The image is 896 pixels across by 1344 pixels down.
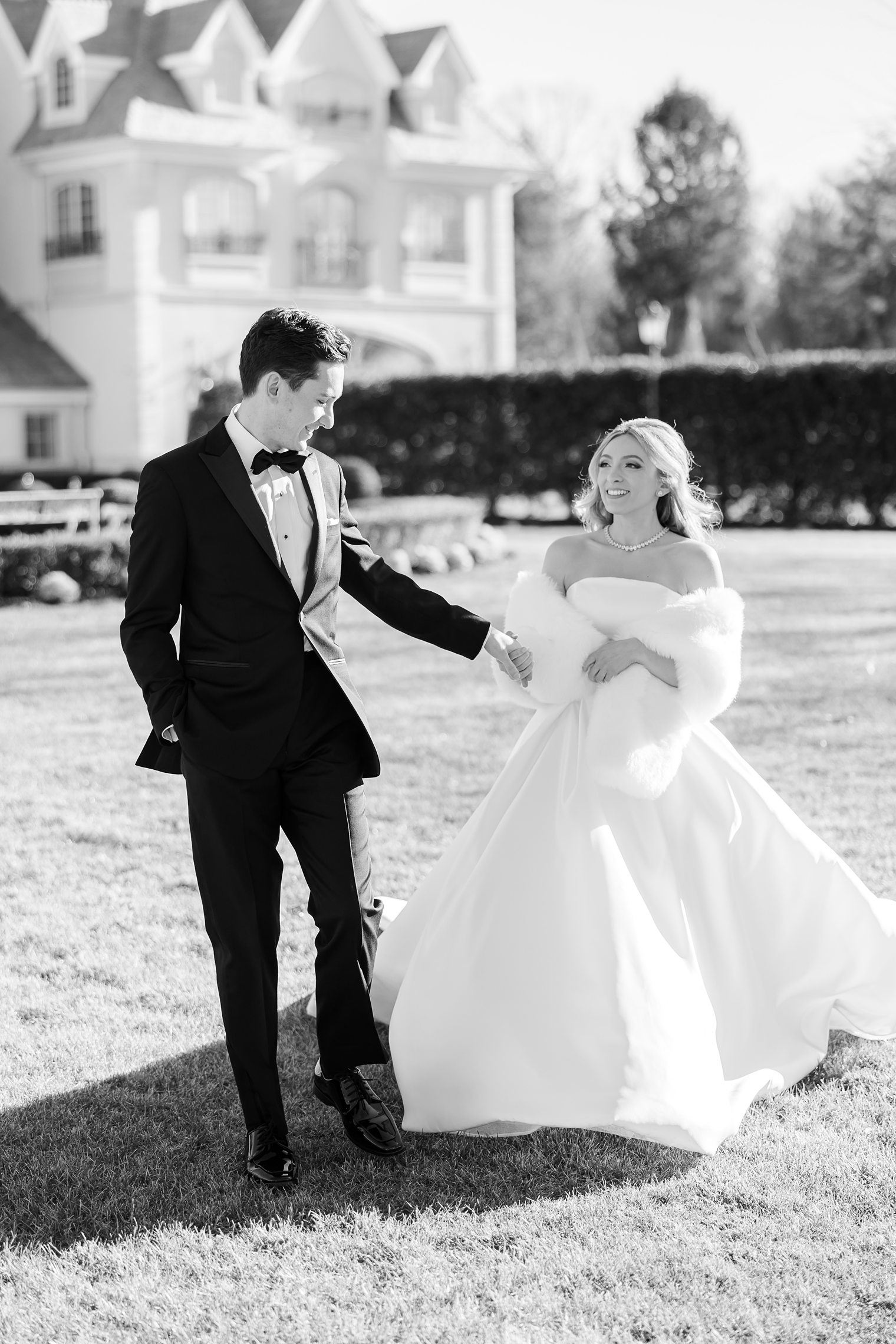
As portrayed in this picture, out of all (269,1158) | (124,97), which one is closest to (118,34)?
(124,97)

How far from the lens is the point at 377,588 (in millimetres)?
4191

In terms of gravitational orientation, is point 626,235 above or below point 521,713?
above

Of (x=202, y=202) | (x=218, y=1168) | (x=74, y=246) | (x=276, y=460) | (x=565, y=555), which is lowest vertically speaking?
(x=218, y=1168)

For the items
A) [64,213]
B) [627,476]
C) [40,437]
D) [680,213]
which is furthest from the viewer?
[680,213]

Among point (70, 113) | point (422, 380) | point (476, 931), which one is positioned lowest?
point (476, 931)

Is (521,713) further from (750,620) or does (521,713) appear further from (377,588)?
(377,588)

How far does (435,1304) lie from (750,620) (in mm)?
11353

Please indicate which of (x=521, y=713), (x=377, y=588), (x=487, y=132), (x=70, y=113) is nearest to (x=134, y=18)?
(x=70, y=113)

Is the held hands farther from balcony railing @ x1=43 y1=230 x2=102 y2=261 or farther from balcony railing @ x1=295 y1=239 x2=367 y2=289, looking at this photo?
balcony railing @ x1=295 y1=239 x2=367 y2=289

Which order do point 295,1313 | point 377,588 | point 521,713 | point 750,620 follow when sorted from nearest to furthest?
point 295,1313, point 377,588, point 521,713, point 750,620

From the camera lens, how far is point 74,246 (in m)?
32.3

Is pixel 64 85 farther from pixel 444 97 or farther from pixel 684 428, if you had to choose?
pixel 684 428

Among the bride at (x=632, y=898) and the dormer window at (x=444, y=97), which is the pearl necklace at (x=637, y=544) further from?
the dormer window at (x=444, y=97)

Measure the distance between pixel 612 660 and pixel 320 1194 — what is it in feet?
5.44
